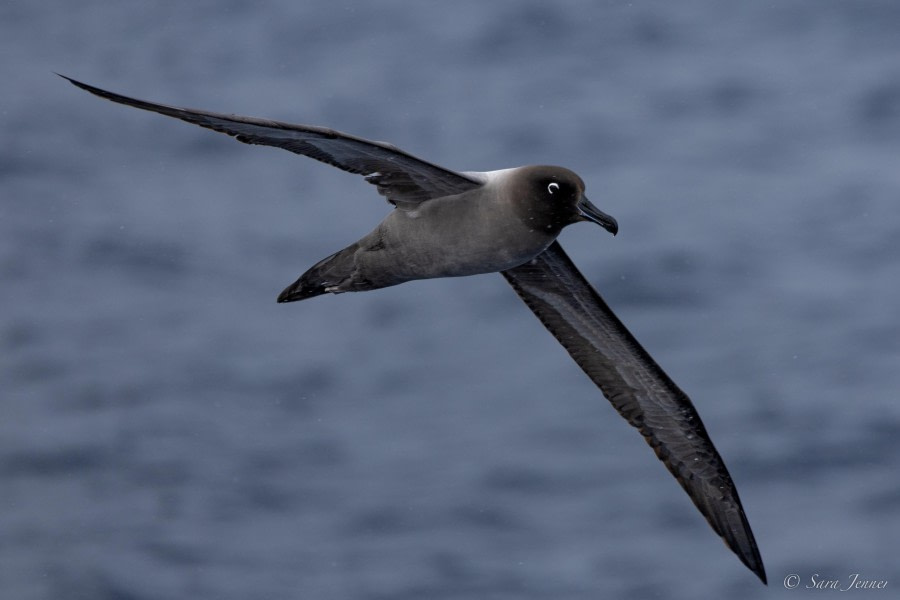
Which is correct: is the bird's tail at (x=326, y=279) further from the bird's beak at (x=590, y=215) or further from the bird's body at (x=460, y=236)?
the bird's beak at (x=590, y=215)

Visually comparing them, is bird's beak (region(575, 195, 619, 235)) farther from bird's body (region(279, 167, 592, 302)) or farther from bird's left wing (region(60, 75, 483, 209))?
bird's left wing (region(60, 75, 483, 209))

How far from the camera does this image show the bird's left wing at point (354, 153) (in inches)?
402

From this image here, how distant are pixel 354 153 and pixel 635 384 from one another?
14.0 feet

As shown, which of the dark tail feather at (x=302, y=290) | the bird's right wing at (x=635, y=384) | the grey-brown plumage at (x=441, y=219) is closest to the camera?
the grey-brown plumage at (x=441, y=219)

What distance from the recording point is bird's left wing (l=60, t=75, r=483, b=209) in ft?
33.5

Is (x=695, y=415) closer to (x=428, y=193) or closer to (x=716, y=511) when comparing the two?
(x=716, y=511)

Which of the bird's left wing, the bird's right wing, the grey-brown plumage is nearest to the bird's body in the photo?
the grey-brown plumage

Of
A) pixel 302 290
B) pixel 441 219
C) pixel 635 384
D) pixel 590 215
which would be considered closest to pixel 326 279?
pixel 302 290

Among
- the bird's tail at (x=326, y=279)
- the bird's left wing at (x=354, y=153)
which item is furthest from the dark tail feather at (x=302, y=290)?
the bird's left wing at (x=354, y=153)

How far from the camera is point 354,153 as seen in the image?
11.3m

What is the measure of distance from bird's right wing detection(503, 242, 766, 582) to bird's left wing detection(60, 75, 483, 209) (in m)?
2.11

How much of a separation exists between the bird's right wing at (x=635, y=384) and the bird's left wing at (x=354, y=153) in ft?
6.91

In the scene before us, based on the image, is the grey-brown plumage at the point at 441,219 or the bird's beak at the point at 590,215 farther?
the bird's beak at the point at 590,215

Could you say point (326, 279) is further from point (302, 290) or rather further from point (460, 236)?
point (460, 236)
